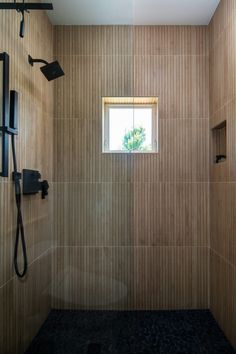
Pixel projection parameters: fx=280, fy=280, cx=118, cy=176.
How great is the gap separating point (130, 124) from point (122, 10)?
83cm

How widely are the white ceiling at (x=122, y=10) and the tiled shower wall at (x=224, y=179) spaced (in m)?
0.17

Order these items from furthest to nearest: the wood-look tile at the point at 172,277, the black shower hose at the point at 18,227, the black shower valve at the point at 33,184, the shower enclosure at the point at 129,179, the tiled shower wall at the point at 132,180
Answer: the wood-look tile at the point at 172,277, the tiled shower wall at the point at 132,180, the shower enclosure at the point at 129,179, the black shower valve at the point at 33,184, the black shower hose at the point at 18,227

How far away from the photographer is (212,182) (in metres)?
2.26

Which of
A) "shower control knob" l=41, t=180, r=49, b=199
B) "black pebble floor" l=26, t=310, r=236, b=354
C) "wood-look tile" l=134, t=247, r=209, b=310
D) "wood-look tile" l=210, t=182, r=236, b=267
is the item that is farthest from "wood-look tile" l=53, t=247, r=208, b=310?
"shower control knob" l=41, t=180, r=49, b=199

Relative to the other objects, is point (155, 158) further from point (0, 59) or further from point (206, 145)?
point (0, 59)

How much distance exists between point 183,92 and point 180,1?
0.65 metres

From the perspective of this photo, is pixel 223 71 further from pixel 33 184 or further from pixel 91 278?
pixel 91 278

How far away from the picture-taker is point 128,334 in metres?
1.96

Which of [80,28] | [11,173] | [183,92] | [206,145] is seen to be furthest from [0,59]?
[206,145]

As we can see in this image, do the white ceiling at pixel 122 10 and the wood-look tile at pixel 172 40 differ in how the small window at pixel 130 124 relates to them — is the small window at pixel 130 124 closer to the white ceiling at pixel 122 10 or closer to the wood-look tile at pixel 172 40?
the wood-look tile at pixel 172 40

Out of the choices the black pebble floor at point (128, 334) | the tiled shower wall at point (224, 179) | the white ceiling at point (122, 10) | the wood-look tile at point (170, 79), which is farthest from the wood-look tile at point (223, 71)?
the black pebble floor at point (128, 334)

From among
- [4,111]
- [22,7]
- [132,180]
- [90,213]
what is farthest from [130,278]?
[22,7]

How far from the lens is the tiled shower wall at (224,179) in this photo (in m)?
1.83

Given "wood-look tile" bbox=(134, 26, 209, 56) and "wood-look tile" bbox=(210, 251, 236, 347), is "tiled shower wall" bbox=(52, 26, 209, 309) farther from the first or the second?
"wood-look tile" bbox=(210, 251, 236, 347)
